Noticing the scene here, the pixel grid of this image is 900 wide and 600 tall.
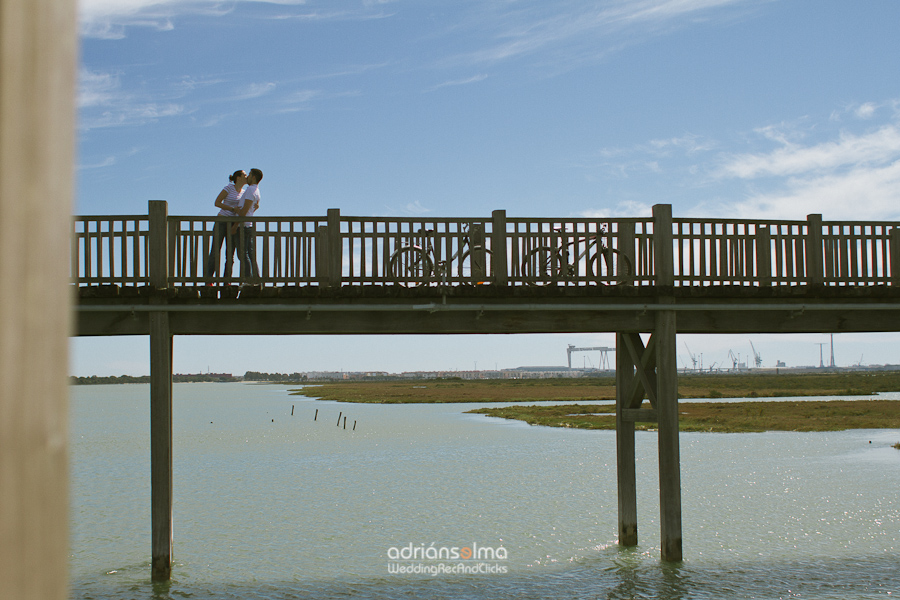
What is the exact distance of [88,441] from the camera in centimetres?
5397

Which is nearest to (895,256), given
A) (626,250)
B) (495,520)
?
(626,250)

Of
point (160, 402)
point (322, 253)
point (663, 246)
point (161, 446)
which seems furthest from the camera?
point (663, 246)

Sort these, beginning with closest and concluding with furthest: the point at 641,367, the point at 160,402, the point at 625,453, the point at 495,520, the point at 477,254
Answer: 1. the point at 160,402
2. the point at 477,254
3. the point at 641,367
4. the point at 625,453
5. the point at 495,520

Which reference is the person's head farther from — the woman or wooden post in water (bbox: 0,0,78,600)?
wooden post in water (bbox: 0,0,78,600)

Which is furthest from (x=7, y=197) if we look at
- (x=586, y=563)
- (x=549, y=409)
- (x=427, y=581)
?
(x=549, y=409)

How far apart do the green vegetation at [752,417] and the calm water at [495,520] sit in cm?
598

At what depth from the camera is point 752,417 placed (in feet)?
193

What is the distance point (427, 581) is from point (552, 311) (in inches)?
228

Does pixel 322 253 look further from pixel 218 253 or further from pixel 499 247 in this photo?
pixel 499 247

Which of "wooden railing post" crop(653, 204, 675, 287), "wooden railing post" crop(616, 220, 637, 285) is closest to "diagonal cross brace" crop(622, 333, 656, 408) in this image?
"wooden railing post" crop(653, 204, 675, 287)

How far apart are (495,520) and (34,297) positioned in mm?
22370

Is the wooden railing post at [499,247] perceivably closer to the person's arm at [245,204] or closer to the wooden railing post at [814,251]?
the person's arm at [245,204]

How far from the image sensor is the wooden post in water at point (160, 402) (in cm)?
1262

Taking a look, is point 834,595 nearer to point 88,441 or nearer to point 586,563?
point 586,563
